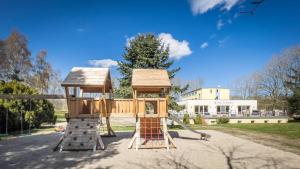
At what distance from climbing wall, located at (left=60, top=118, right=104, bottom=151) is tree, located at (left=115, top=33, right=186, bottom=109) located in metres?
A: 10.3

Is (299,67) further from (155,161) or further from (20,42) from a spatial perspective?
(20,42)

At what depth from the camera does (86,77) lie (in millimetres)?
13320

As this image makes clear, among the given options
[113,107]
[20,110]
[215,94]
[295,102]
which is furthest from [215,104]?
[113,107]

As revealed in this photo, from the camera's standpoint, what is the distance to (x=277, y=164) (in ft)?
28.6

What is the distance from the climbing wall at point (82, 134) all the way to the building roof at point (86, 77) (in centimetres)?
193

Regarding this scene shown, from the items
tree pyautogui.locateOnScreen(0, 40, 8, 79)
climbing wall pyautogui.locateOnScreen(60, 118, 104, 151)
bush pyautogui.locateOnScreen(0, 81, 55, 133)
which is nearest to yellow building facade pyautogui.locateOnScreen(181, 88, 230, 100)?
bush pyautogui.locateOnScreen(0, 81, 55, 133)

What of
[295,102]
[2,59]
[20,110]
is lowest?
[20,110]

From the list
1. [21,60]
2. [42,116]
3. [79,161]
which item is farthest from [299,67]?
[21,60]

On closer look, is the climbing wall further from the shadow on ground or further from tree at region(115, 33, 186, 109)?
tree at region(115, 33, 186, 109)

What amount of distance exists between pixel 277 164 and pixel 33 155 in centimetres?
971

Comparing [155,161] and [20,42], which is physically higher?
[20,42]

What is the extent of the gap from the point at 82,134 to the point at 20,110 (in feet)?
39.1

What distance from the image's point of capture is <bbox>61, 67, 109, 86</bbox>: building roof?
12.9 m

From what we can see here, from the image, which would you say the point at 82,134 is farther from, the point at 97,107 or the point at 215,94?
the point at 215,94
